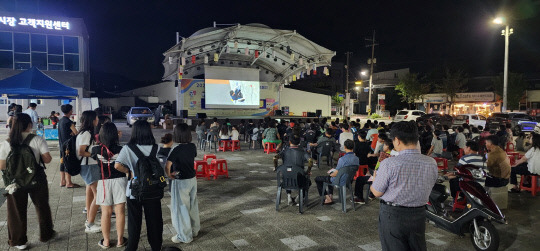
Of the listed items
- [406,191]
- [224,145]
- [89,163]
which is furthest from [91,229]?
[224,145]

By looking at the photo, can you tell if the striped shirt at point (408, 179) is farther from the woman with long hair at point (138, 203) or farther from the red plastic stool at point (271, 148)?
the red plastic stool at point (271, 148)

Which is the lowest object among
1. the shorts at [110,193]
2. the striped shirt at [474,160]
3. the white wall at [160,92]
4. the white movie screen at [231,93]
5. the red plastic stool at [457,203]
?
the red plastic stool at [457,203]

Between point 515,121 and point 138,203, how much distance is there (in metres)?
21.8

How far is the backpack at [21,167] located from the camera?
11.9ft

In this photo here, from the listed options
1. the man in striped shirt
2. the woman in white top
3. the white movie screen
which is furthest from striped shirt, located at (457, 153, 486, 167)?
the white movie screen

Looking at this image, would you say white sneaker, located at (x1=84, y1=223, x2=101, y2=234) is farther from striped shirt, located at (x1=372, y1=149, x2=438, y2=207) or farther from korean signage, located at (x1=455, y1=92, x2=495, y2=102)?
korean signage, located at (x1=455, y1=92, x2=495, y2=102)

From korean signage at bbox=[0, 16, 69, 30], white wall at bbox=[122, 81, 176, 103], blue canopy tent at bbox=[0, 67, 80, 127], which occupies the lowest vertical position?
blue canopy tent at bbox=[0, 67, 80, 127]

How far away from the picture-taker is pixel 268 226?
468cm

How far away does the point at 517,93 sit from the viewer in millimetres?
29969

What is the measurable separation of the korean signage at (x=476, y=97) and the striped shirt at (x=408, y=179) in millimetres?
35474

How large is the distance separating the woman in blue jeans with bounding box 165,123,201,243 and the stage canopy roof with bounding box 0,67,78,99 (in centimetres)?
838

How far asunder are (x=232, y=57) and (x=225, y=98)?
3055mm

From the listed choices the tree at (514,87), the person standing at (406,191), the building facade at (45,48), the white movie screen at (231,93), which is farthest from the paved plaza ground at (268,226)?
the tree at (514,87)

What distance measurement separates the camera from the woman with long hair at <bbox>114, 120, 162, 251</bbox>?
337cm
